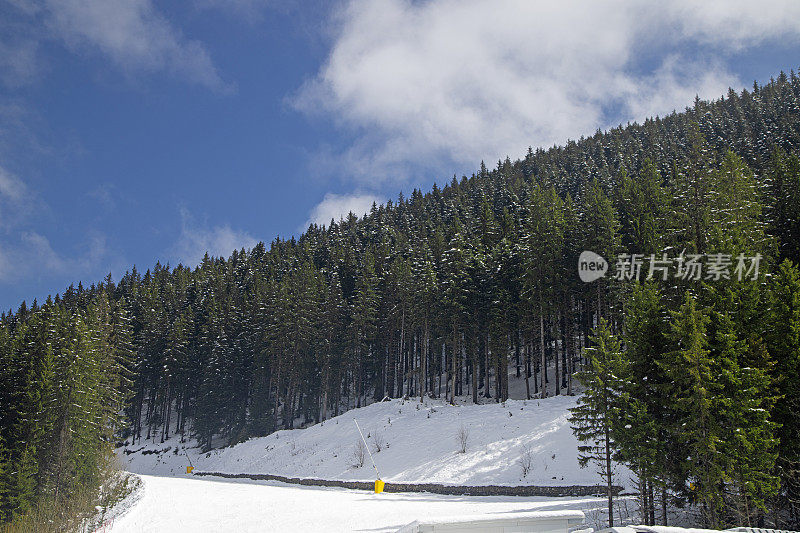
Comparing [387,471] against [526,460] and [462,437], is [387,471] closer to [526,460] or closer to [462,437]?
[462,437]

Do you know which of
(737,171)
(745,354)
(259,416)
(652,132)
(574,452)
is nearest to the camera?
(745,354)

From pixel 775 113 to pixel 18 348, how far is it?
13129 centimetres

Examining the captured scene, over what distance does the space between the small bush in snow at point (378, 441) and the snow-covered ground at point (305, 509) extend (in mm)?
8772

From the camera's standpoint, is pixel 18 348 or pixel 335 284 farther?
pixel 335 284

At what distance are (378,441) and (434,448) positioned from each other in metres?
5.70

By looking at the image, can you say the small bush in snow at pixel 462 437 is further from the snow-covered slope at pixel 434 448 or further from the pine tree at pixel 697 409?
the pine tree at pixel 697 409

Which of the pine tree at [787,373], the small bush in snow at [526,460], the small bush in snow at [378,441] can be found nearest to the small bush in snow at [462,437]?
the small bush in snow at [526,460]

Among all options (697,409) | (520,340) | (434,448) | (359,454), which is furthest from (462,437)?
(520,340)

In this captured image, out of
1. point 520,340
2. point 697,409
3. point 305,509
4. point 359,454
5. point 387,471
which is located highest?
point 520,340

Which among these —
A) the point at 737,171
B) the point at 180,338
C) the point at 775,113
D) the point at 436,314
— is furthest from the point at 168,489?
the point at 775,113

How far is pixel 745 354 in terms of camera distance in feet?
71.2

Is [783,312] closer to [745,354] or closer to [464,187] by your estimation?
[745,354]

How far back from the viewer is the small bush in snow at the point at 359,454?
38.0 m

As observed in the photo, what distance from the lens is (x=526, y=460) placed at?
1208 inches
